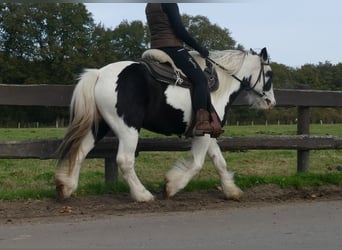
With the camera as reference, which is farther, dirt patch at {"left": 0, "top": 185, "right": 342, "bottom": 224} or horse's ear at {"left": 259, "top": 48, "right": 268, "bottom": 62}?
horse's ear at {"left": 259, "top": 48, "right": 268, "bottom": 62}

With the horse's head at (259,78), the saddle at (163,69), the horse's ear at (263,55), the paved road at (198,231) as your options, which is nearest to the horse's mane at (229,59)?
the horse's head at (259,78)

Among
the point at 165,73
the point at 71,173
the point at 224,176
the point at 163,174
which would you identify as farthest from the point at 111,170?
the point at 163,174

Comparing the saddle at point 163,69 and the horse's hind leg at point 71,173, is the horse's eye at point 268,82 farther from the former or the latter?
the horse's hind leg at point 71,173

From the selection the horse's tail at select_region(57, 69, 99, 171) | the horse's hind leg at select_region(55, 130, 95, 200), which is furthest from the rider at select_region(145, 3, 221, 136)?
the horse's hind leg at select_region(55, 130, 95, 200)

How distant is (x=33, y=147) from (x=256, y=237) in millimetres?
3219

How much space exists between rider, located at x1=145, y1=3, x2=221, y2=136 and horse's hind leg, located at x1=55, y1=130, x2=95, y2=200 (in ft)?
4.43

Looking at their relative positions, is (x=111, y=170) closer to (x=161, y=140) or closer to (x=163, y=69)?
(x=161, y=140)

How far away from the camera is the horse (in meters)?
5.84

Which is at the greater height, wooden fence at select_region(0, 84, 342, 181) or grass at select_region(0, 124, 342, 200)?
wooden fence at select_region(0, 84, 342, 181)

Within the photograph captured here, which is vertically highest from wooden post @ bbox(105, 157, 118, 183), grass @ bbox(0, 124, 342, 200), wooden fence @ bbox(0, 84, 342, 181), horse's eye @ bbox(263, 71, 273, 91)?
horse's eye @ bbox(263, 71, 273, 91)

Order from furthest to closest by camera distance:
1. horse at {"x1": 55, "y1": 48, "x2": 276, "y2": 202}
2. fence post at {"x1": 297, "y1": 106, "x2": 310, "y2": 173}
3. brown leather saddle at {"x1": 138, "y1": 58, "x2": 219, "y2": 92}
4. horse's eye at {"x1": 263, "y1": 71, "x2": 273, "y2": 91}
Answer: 1. fence post at {"x1": 297, "y1": 106, "x2": 310, "y2": 173}
2. horse's eye at {"x1": 263, "y1": 71, "x2": 273, "y2": 91}
3. brown leather saddle at {"x1": 138, "y1": 58, "x2": 219, "y2": 92}
4. horse at {"x1": 55, "y1": 48, "x2": 276, "y2": 202}

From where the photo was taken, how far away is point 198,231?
4742mm

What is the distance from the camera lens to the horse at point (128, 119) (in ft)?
19.2

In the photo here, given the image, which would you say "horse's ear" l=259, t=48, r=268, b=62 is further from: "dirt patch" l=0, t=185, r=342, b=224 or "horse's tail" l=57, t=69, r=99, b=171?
"horse's tail" l=57, t=69, r=99, b=171
